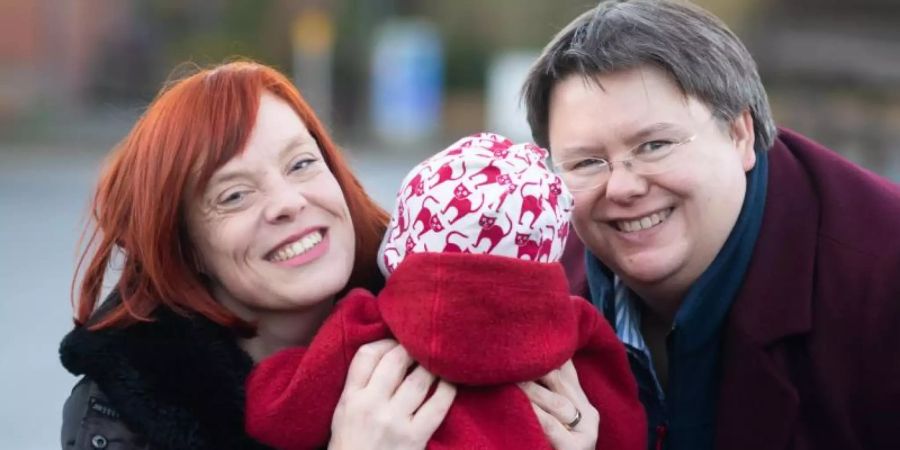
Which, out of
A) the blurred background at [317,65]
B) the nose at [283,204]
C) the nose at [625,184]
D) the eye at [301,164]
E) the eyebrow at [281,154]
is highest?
the eyebrow at [281,154]

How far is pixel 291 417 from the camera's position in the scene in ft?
8.36

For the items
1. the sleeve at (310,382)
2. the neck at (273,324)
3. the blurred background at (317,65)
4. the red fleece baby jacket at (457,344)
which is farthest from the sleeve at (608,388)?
the blurred background at (317,65)

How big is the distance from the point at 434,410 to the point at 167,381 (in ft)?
1.84

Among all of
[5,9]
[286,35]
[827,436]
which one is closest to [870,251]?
[827,436]

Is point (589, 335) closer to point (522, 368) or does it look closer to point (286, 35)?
point (522, 368)

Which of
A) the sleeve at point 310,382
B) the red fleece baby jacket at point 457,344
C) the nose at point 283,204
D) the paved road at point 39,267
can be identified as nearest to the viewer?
the red fleece baby jacket at point 457,344

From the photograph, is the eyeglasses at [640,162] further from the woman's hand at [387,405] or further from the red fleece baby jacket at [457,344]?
the woman's hand at [387,405]

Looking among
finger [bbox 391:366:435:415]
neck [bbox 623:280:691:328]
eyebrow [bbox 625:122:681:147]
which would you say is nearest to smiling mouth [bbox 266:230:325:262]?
finger [bbox 391:366:435:415]

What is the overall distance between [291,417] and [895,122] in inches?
782

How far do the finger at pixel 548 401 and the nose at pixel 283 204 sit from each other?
0.60 meters

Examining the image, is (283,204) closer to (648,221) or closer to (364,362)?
(364,362)

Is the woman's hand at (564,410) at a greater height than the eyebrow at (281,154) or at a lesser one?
lesser

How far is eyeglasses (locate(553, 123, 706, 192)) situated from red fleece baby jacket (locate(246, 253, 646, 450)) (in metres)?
0.39

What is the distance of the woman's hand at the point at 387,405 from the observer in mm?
2521
